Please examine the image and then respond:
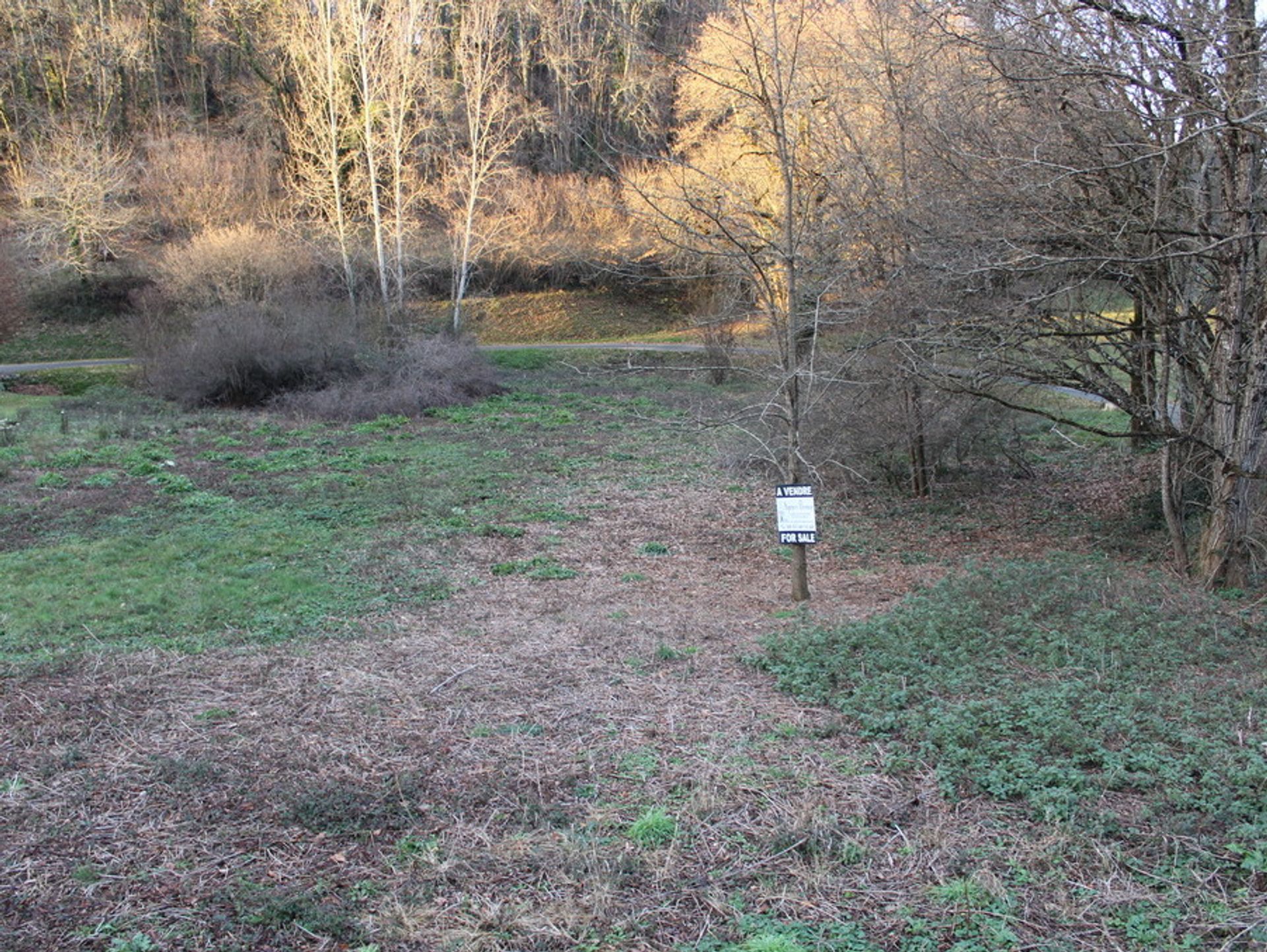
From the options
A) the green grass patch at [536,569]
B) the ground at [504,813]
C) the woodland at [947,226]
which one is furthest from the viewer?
the green grass patch at [536,569]

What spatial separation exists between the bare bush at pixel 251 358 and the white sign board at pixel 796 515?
56.1 feet

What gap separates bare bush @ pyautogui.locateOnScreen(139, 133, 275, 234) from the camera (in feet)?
112

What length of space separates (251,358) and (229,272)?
19.9ft

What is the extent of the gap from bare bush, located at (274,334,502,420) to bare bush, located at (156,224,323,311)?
441cm

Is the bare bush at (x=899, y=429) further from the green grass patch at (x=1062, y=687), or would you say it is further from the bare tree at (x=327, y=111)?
the bare tree at (x=327, y=111)

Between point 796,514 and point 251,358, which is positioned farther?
point 251,358

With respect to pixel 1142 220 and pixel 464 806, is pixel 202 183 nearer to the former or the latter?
pixel 1142 220

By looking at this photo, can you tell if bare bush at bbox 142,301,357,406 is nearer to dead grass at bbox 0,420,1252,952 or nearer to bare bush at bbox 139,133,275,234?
bare bush at bbox 139,133,275,234

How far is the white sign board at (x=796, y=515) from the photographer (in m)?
7.75

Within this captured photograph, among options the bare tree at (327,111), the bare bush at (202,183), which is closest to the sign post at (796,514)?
the bare tree at (327,111)

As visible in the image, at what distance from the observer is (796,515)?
777cm

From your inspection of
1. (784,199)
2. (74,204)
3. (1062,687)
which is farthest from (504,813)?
(74,204)

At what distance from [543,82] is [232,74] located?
14.5 m

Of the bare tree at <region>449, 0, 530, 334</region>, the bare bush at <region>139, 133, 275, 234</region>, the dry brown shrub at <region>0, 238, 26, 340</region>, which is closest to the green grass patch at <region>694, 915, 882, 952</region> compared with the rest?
the bare tree at <region>449, 0, 530, 334</region>
